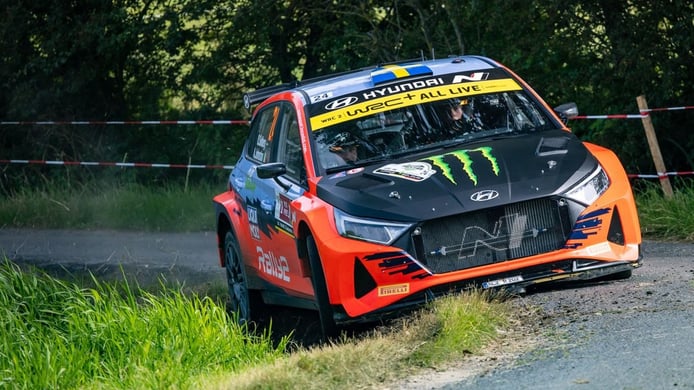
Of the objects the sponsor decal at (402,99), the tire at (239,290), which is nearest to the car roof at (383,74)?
the sponsor decal at (402,99)

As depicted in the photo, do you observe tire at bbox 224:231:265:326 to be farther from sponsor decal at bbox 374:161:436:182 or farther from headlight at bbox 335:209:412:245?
headlight at bbox 335:209:412:245

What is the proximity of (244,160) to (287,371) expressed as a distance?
401cm

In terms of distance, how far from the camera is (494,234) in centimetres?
830

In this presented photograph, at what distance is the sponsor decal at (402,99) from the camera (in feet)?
31.1

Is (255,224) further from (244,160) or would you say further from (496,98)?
(496,98)

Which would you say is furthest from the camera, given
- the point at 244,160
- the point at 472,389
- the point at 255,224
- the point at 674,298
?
the point at 244,160

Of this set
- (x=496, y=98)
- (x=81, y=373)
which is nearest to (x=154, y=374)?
(x=81, y=373)

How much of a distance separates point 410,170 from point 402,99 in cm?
103

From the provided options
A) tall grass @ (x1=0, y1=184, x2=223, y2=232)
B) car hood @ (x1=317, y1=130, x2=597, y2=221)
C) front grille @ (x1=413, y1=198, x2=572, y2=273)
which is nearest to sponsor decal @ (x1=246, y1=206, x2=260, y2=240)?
car hood @ (x1=317, y1=130, x2=597, y2=221)

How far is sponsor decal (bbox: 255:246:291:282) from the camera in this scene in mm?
9477

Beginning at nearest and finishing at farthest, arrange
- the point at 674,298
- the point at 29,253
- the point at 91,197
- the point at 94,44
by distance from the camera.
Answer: the point at 674,298 < the point at 29,253 < the point at 91,197 < the point at 94,44

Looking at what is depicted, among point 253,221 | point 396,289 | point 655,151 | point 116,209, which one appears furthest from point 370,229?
point 116,209

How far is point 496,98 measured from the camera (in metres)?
9.70

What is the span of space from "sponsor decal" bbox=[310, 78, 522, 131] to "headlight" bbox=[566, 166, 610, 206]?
54.4 inches
